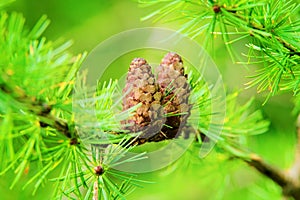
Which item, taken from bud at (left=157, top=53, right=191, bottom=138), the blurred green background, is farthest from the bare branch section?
the blurred green background

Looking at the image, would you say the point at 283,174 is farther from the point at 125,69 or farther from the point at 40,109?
the point at 125,69

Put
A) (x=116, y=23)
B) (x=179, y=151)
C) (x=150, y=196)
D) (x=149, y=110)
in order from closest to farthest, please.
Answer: (x=149, y=110)
(x=179, y=151)
(x=150, y=196)
(x=116, y=23)

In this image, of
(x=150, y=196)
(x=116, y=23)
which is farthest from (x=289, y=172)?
(x=116, y=23)

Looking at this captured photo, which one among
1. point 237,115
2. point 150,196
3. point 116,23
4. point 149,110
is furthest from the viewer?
point 116,23

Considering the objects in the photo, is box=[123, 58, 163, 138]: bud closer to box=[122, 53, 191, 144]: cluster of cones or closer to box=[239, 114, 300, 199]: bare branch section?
box=[122, 53, 191, 144]: cluster of cones

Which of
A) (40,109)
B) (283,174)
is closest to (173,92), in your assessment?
(40,109)

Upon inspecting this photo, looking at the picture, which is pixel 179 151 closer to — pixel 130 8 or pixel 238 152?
pixel 238 152
